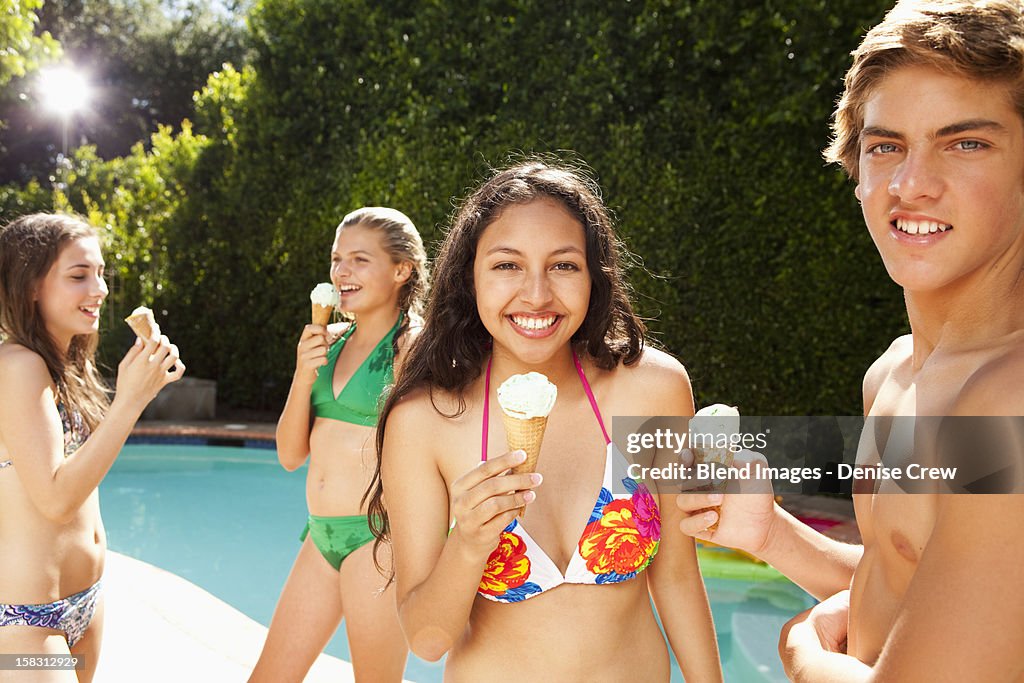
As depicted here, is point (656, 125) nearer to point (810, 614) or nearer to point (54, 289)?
point (54, 289)

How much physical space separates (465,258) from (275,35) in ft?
31.4

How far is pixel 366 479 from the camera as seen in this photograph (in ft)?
11.8

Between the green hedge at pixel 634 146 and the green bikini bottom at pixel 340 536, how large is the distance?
5.35 metres

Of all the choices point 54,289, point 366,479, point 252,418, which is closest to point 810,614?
point 366,479

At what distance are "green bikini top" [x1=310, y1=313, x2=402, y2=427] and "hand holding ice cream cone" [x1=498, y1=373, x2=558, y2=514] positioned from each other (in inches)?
74.4

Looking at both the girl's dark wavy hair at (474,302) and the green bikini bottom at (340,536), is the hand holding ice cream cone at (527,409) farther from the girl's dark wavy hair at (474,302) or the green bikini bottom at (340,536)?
the green bikini bottom at (340,536)

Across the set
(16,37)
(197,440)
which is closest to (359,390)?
(16,37)

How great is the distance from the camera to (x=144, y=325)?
3.25 m

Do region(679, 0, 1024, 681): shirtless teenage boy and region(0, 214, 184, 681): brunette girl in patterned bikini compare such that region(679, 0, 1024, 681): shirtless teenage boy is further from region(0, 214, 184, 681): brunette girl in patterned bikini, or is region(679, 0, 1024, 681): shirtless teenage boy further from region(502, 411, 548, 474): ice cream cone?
region(0, 214, 184, 681): brunette girl in patterned bikini

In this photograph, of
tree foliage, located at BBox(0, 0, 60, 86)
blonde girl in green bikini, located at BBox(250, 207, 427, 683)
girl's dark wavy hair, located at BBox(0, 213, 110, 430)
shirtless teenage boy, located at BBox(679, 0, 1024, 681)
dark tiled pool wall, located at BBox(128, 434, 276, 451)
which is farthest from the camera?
dark tiled pool wall, located at BBox(128, 434, 276, 451)

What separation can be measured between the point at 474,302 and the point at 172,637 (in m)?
3.46

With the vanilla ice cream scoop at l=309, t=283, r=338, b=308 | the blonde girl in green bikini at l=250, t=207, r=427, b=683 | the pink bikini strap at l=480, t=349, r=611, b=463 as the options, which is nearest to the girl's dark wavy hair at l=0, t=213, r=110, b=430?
the blonde girl in green bikini at l=250, t=207, r=427, b=683

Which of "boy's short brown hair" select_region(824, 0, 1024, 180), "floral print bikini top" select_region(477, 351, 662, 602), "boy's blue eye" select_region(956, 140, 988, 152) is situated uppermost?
"boy's short brown hair" select_region(824, 0, 1024, 180)

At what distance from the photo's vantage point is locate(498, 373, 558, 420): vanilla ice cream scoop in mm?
1791
